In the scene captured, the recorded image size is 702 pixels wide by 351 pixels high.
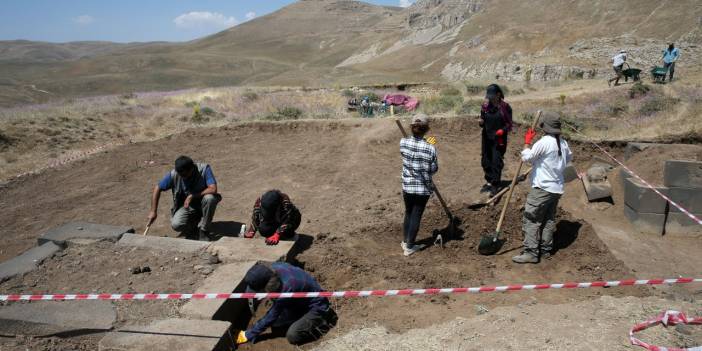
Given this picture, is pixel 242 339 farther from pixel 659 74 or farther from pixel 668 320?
pixel 659 74

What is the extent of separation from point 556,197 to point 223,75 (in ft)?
235

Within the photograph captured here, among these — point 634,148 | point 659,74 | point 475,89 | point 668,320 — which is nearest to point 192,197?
point 668,320

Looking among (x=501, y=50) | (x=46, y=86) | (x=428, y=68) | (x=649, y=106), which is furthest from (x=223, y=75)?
(x=649, y=106)

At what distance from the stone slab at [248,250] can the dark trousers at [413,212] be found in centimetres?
140

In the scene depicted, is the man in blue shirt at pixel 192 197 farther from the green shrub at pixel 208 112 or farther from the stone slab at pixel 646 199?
the green shrub at pixel 208 112

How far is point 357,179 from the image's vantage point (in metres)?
8.34

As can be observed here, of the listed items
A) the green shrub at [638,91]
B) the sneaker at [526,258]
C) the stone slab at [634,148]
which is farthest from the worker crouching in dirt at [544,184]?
the green shrub at [638,91]

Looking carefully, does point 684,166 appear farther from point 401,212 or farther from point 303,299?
point 303,299

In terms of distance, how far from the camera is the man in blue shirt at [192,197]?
18.7 ft

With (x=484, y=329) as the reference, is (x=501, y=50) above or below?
above

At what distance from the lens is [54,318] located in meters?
3.93

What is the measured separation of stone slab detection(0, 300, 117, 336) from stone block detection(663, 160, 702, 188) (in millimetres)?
6832

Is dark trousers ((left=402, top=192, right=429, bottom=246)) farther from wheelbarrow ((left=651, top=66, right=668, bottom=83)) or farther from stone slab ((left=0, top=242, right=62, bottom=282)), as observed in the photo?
wheelbarrow ((left=651, top=66, right=668, bottom=83))

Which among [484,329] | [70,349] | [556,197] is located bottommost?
[70,349]
